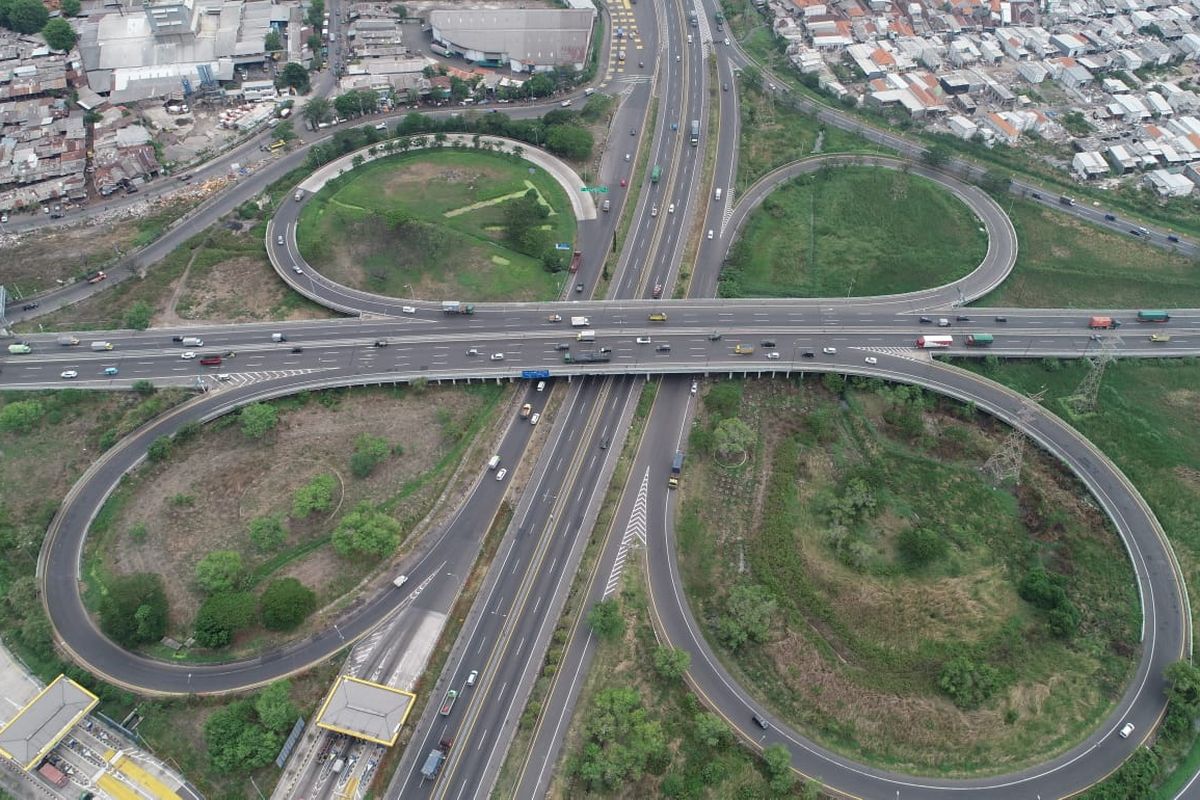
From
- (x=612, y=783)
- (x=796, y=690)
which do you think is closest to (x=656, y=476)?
(x=796, y=690)

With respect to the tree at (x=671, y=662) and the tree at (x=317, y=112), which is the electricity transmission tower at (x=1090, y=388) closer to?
the tree at (x=671, y=662)

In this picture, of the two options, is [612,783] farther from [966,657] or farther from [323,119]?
[323,119]

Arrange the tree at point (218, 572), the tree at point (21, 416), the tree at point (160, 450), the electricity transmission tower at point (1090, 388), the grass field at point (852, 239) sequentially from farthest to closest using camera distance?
the grass field at point (852, 239)
the electricity transmission tower at point (1090, 388)
the tree at point (21, 416)
the tree at point (160, 450)
the tree at point (218, 572)

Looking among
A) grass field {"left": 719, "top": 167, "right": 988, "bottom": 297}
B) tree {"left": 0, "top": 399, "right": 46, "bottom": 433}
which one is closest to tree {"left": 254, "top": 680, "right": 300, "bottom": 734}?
tree {"left": 0, "top": 399, "right": 46, "bottom": 433}

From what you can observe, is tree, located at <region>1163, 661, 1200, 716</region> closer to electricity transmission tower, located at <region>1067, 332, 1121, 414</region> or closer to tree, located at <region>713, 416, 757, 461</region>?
electricity transmission tower, located at <region>1067, 332, 1121, 414</region>

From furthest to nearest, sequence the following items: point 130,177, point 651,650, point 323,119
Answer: point 323,119, point 130,177, point 651,650

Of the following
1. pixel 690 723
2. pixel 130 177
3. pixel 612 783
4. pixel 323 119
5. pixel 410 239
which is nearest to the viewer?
pixel 612 783

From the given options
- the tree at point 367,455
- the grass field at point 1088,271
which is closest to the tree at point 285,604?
the tree at point 367,455

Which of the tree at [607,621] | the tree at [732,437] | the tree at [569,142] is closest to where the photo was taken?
the tree at [607,621]

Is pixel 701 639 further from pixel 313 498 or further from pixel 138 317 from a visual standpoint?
pixel 138 317
